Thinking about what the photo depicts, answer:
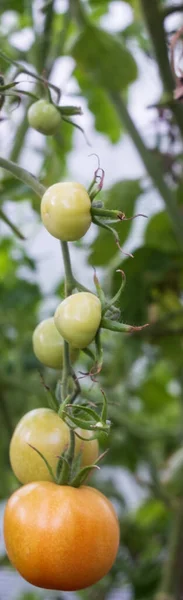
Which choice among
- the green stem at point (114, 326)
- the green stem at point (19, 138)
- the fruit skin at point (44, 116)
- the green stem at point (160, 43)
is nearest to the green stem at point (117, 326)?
the green stem at point (114, 326)

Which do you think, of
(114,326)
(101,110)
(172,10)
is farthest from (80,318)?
(101,110)

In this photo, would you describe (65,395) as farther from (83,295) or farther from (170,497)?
(170,497)

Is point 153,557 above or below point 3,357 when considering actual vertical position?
below

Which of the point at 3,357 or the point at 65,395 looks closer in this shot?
the point at 65,395

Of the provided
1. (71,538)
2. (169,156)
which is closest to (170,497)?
(169,156)

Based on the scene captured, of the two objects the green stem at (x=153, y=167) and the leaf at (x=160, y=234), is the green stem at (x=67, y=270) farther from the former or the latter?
the leaf at (x=160, y=234)

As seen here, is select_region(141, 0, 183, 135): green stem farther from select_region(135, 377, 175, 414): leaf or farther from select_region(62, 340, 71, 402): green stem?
select_region(135, 377, 175, 414): leaf

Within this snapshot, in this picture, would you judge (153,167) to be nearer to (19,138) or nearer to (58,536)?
(19,138)
